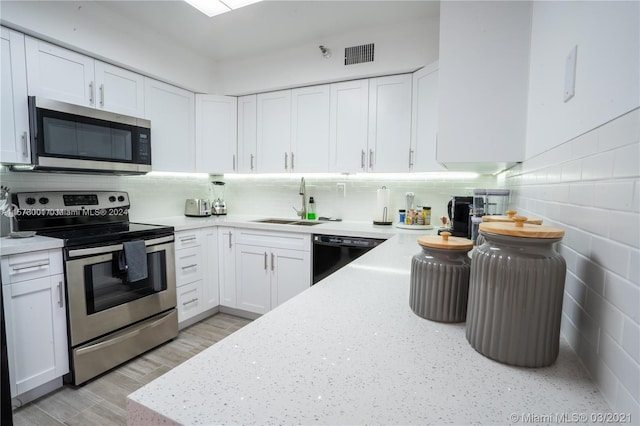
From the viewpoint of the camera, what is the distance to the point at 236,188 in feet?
12.5

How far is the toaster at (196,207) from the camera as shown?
3.29 m

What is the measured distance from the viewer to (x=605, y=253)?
520 mm

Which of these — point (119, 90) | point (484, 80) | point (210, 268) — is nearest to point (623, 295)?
point (484, 80)

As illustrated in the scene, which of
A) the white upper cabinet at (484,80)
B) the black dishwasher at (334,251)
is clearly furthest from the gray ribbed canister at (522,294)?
the black dishwasher at (334,251)

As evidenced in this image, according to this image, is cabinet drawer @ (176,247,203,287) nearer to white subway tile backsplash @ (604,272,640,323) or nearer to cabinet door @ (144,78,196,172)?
cabinet door @ (144,78,196,172)

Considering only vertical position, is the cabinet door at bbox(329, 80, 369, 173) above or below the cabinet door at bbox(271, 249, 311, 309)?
above

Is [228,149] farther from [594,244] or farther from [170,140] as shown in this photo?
[594,244]

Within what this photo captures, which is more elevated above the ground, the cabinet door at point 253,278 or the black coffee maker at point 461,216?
the black coffee maker at point 461,216

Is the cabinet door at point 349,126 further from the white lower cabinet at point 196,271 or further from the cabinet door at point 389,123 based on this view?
the white lower cabinet at point 196,271

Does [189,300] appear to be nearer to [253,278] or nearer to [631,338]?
[253,278]

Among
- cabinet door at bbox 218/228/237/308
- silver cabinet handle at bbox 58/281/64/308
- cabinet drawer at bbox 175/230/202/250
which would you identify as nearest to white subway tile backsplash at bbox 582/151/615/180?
silver cabinet handle at bbox 58/281/64/308

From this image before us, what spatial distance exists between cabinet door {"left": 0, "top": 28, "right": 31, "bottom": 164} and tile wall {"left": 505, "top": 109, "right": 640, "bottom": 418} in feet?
9.19

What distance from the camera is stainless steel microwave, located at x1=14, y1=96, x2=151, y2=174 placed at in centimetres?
200

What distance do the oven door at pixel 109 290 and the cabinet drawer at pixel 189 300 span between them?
199 millimetres
